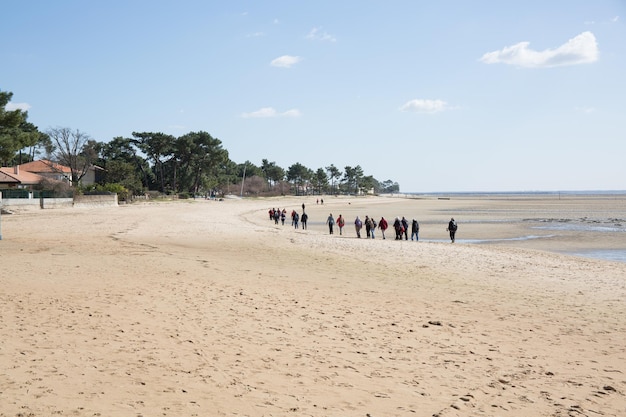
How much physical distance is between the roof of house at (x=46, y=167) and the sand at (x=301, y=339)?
67.2m

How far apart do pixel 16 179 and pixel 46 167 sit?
1124 inches

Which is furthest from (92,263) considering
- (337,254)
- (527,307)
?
(527,307)

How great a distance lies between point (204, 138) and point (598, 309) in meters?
92.1

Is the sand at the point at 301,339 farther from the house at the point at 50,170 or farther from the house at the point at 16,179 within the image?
the house at the point at 50,170

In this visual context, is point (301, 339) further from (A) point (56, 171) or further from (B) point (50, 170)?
(B) point (50, 170)

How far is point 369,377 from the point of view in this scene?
609cm

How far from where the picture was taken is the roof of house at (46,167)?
2908 inches

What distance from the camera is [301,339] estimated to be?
24.6 feet

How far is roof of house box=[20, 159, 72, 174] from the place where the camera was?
7388 centimetres

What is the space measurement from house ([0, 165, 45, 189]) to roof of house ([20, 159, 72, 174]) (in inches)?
529

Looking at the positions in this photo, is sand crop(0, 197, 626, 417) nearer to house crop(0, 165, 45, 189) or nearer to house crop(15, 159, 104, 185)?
house crop(0, 165, 45, 189)

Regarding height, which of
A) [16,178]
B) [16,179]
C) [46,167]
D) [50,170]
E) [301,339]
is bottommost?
[301,339]

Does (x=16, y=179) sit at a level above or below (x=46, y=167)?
below

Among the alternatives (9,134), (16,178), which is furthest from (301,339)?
(16,178)
